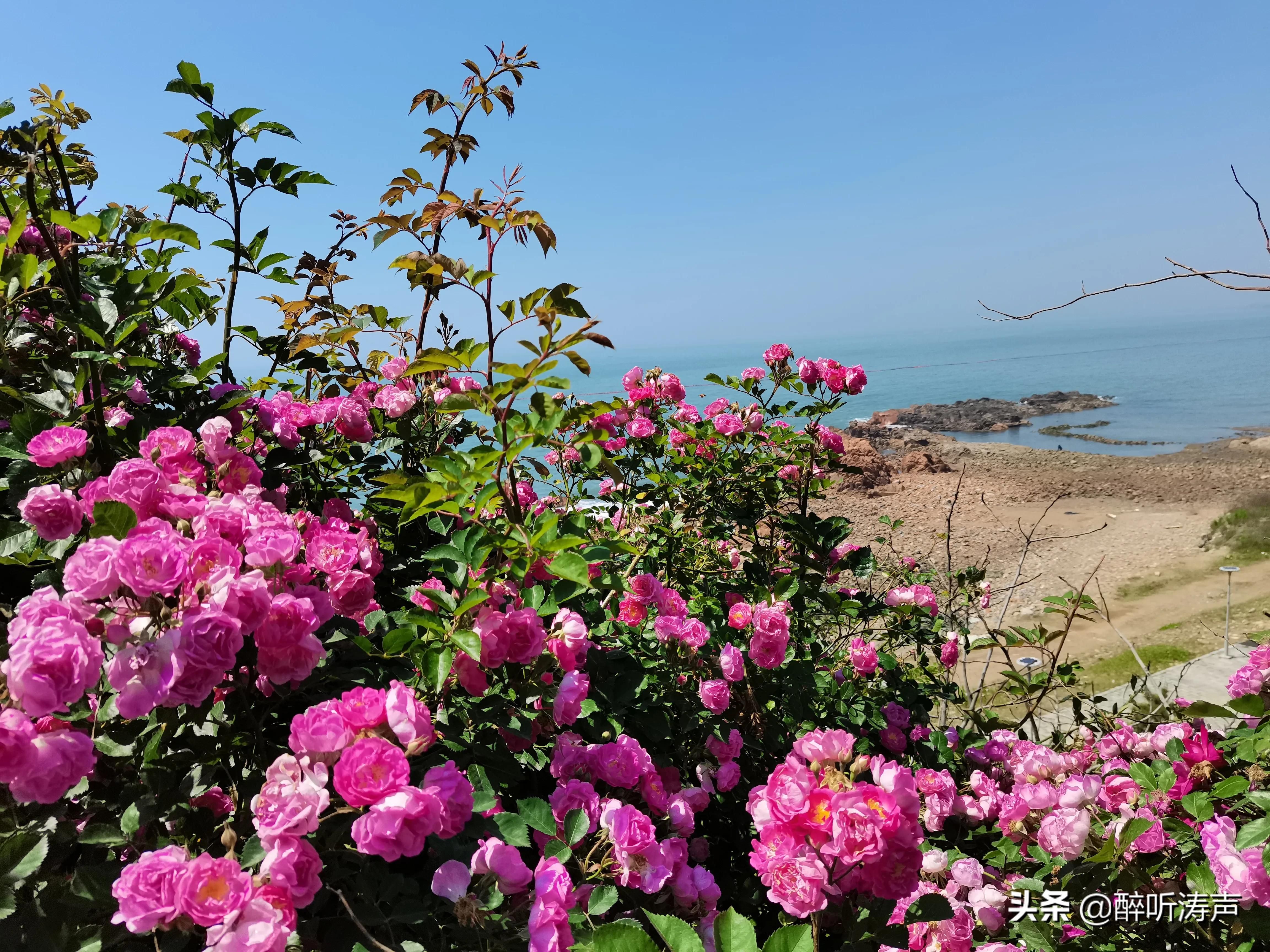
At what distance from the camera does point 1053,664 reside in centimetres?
241

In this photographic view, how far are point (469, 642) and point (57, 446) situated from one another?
31.8 inches

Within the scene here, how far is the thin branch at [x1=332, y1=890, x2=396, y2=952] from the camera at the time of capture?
74cm

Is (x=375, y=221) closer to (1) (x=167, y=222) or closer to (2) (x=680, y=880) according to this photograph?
(1) (x=167, y=222)

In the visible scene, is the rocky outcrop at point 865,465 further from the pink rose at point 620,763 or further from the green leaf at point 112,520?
the green leaf at point 112,520

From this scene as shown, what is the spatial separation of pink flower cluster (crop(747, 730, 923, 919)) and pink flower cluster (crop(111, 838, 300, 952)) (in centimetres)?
62

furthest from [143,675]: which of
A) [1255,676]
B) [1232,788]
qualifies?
[1255,676]

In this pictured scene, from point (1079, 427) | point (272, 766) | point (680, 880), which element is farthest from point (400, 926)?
point (1079, 427)

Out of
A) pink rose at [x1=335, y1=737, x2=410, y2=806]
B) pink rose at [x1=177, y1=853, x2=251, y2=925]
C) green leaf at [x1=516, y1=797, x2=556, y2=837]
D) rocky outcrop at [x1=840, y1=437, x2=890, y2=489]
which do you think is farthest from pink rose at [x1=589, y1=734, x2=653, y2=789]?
rocky outcrop at [x1=840, y1=437, x2=890, y2=489]

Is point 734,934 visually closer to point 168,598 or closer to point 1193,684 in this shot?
point 168,598

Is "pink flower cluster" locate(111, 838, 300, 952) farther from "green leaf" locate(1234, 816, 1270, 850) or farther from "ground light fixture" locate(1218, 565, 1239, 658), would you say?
"ground light fixture" locate(1218, 565, 1239, 658)

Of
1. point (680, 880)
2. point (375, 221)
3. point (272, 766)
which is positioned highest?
point (375, 221)

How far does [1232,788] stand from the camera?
49.5 inches

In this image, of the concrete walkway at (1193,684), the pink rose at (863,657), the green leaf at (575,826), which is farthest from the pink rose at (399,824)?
the concrete walkway at (1193,684)

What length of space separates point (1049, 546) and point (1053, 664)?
10943 millimetres
